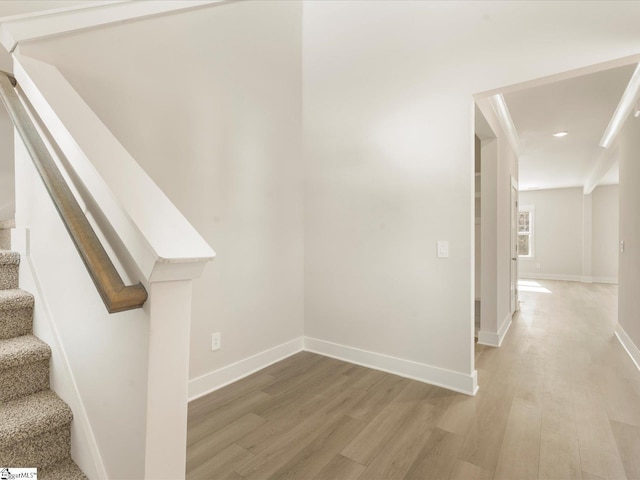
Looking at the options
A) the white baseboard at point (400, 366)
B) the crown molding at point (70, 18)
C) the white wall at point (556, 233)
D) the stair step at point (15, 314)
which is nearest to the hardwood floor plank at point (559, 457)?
the white baseboard at point (400, 366)

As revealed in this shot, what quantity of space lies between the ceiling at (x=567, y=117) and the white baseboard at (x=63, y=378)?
4095 millimetres

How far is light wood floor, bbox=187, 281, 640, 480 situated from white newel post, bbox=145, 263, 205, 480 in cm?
76

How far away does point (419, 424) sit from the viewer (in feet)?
6.62

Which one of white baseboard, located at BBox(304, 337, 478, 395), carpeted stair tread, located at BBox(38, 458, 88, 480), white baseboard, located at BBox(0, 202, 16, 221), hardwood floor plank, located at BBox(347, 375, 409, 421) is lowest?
hardwood floor plank, located at BBox(347, 375, 409, 421)

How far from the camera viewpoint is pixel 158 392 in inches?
37.9

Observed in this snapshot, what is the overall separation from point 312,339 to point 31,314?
2.18 meters

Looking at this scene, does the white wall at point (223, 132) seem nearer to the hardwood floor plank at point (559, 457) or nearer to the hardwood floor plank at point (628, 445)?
the hardwood floor plank at point (559, 457)

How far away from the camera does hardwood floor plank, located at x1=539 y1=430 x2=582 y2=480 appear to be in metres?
1.62

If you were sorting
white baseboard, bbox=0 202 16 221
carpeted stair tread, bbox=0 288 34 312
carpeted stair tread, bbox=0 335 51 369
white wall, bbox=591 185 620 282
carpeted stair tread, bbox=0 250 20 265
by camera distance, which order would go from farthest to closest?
1. white wall, bbox=591 185 620 282
2. white baseboard, bbox=0 202 16 221
3. carpeted stair tread, bbox=0 250 20 265
4. carpeted stair tread, bbox=0 288 34 312
5. carpeted stair tread, bbox=0 335 51 369

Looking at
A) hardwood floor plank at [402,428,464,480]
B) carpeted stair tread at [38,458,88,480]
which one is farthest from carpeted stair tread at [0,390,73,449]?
hardwood floor plank at [402,428,464,480]

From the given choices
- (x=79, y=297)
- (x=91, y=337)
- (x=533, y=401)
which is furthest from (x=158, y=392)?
(x=533, y=401)

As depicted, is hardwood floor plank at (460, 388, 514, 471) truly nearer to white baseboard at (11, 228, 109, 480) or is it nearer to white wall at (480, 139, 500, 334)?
white wall at (480, 139, 500, 334)

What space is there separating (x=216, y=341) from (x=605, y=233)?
10340mm

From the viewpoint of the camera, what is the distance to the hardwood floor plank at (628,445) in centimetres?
165
